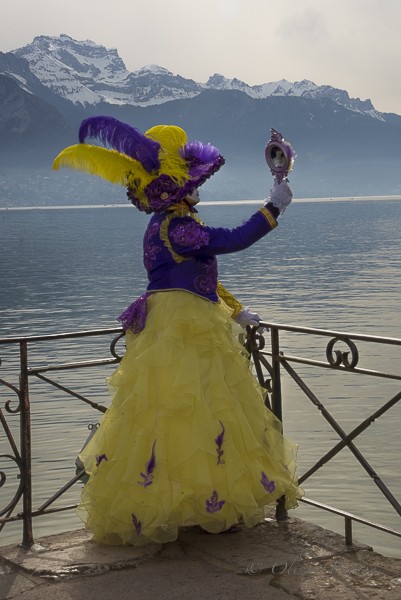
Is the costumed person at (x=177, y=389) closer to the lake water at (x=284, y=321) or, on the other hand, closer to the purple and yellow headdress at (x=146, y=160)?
the purple and yellow headdress at (x=146, y=160)

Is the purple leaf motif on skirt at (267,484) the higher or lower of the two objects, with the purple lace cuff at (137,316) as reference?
lower

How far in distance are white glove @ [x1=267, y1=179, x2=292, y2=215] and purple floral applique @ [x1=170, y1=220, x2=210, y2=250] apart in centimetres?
36

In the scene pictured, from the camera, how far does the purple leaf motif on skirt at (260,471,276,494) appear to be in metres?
4.31

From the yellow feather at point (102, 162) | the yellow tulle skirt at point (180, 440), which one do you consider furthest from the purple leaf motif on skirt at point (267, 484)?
the yellow feather at point (102, 162)

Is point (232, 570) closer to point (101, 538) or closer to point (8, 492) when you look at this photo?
point (101, 538)

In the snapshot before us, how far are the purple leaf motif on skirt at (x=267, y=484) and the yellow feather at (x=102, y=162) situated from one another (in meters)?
1.54

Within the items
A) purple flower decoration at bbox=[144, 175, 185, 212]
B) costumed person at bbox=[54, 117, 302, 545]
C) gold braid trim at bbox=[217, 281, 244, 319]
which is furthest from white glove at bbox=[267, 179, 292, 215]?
gold braid trim at bbox=[217, 281, 244, 319]

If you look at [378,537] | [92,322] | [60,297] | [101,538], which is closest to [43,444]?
[378,537]

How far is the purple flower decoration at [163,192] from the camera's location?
4449mm

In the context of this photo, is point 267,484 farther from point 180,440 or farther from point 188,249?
point 188,249

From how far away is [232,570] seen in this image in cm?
396

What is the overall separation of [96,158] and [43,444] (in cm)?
717

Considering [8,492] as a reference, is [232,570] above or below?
above

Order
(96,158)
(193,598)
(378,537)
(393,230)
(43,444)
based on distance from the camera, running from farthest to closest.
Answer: (393,230) < (43,444) < (378,537) < (96,158) < (193,598)
